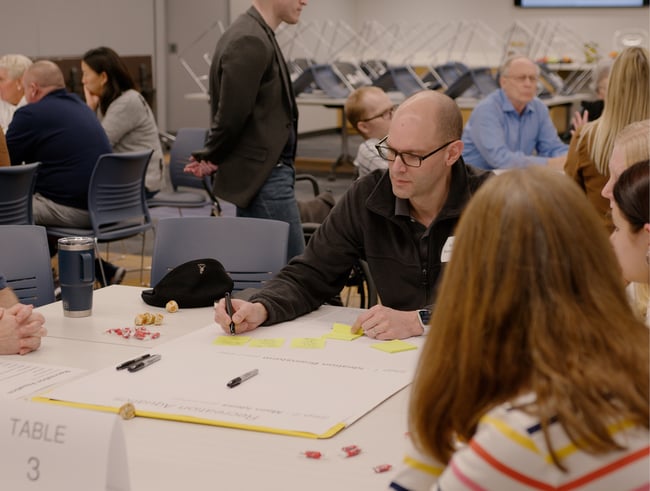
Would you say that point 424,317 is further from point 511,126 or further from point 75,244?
point 511,126

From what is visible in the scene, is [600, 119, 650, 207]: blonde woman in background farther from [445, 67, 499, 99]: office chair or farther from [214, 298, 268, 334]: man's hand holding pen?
[445, 67, 499, 99]: office chair

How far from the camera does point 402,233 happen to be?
2617 mm

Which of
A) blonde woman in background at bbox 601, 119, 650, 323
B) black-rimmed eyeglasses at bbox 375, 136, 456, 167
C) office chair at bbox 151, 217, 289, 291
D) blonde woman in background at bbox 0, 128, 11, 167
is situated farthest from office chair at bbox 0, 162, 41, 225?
blonde woman in background at bbox 601, 119, 650, 323

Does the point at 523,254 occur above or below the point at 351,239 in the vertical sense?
above

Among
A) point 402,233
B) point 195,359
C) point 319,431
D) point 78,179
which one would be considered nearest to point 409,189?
point 402,233

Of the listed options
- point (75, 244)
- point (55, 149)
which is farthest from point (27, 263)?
point (55, 149)

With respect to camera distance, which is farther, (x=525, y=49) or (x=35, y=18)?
(x=525, y=49)

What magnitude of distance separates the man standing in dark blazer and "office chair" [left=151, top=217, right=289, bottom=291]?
0.82 metres

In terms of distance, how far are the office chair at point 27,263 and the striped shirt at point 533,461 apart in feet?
7.06

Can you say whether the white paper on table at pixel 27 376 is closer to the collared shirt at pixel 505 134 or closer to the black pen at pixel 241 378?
the black pen at pixel 241 378

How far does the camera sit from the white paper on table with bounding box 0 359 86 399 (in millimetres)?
1916

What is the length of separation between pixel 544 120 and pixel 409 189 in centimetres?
325

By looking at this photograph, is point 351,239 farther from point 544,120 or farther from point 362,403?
point 544,120

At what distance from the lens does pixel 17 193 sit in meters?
4.43
